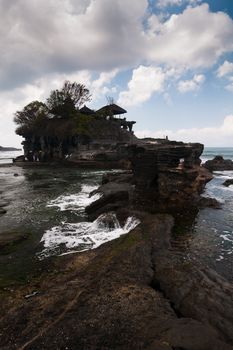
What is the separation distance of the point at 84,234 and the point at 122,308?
315 inches

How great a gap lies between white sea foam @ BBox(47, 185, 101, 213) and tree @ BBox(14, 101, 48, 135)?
5166cm

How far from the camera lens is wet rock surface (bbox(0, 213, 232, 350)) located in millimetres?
5438

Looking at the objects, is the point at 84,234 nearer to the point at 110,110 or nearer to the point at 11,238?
the point at 11,238

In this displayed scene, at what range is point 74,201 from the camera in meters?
22.7

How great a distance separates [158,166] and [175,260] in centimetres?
1407

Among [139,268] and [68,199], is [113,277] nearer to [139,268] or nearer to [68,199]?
[139,268]

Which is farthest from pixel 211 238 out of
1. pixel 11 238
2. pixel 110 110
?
pixel 110 110

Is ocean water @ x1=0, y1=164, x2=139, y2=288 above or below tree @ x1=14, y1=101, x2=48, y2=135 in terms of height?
below

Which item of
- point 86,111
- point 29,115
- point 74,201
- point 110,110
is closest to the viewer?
point 74,201

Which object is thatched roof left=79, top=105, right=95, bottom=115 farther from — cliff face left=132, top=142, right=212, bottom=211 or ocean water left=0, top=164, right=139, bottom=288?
ocean water left=0, top=164, right=139, bottom=288

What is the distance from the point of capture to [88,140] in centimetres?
6588

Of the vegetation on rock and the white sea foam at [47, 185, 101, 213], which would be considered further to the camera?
the vegetation on rock

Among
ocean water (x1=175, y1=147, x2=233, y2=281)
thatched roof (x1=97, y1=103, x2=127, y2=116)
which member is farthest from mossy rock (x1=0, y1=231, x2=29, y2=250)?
thatched roof (x1=97, y1=103, x2=127, y2=116)

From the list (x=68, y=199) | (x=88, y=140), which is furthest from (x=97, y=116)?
(x=68, y=199)
